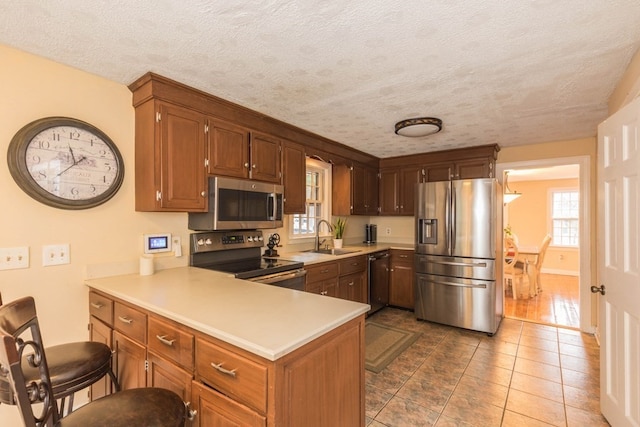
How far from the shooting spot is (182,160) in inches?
88.4

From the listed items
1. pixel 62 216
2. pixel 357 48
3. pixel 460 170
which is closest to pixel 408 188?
pixel 460 170

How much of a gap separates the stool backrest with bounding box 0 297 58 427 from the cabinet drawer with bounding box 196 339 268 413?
49cm

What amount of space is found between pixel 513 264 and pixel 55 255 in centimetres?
563

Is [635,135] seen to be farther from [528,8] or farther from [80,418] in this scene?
[80,418]

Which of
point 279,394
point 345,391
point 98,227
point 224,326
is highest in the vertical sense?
point 98,227

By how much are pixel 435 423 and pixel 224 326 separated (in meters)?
1.65

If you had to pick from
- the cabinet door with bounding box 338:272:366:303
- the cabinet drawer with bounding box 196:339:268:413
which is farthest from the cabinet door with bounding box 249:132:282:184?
the cabinet drawer with bounding box 196:339:268:413

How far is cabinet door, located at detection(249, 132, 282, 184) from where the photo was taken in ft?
9.11

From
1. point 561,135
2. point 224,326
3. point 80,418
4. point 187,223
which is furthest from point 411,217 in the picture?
point 80,418

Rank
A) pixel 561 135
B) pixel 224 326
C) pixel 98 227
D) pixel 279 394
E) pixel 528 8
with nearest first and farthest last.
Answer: pixel 279 394 → pixel 224 326 → pixel 528 8 → pixel 98 227 → pixel 561 135

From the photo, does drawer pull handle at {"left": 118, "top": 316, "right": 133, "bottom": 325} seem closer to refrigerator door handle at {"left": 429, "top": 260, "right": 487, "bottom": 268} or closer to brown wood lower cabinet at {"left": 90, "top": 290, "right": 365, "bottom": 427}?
brown wood lower cabinet at {"left": 90, "top": 290, "right": 365, "bottom": 427}

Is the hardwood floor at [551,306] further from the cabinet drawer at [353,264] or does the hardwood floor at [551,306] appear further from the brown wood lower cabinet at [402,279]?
the cabinet drawer at [353,264]

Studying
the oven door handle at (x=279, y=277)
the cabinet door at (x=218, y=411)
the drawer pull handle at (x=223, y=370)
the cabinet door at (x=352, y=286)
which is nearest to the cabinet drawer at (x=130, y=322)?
the cabinet door at (x=218, y=411)

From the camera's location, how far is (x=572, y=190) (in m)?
6.90
